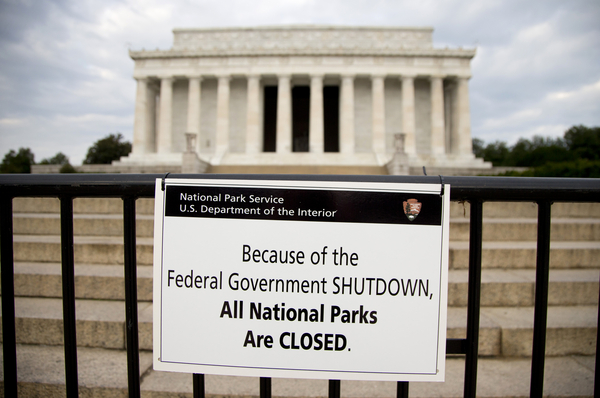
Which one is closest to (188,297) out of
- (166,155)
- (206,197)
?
(206,197)

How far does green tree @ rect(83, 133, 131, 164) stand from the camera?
64375 millimetres

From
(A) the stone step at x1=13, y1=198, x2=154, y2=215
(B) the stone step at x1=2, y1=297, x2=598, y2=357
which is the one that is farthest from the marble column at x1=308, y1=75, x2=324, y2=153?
(B) the stone step at x1=2, y1=297, x2=598, y2=357

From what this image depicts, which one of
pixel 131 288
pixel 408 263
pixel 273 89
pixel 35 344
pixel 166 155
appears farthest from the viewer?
pixel 273 89

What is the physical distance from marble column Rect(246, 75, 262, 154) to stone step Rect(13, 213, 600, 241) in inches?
1185

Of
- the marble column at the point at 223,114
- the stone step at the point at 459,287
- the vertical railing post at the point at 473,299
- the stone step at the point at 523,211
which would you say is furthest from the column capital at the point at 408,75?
the vertical railing post at the point at 473,299

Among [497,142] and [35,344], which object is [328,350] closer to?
[35,344]

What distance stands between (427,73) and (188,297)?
39.7 meters

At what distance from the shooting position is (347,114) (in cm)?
3628

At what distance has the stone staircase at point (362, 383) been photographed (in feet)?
10.1

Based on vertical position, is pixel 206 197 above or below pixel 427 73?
below

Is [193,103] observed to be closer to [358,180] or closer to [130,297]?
[130,297]

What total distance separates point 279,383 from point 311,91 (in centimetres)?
3597

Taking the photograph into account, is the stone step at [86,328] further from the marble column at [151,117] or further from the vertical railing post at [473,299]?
the marble column at [151,117]

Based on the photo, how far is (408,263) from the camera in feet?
5.53
